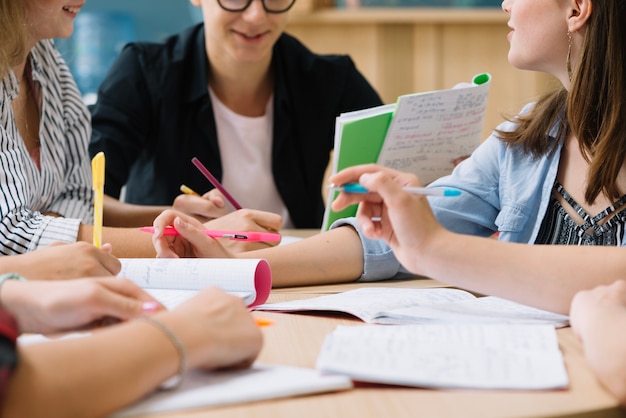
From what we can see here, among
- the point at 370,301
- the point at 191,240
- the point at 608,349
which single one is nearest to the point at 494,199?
the point at 370,301

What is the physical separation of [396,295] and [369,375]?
0.40 meters

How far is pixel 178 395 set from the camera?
0.74 metres

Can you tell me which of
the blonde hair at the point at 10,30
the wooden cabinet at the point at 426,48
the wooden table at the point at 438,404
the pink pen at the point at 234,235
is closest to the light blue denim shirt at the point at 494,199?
the pink pen at the point at 234,235

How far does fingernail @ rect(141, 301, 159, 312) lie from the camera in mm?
848

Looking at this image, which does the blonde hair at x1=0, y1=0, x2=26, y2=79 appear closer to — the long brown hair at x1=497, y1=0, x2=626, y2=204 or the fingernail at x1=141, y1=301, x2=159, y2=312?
the fingernail at x1=141, y1=301, x2=159, y2=312

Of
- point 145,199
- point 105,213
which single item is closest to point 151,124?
point 145,199

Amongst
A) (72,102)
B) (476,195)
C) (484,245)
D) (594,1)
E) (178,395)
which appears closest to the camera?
(178,395)

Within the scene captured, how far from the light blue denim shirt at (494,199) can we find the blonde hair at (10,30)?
24.9 inches

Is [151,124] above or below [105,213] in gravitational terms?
above

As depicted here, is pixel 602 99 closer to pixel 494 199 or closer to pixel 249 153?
pixel 494 199

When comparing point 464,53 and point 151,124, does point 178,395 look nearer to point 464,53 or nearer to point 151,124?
point 151,124

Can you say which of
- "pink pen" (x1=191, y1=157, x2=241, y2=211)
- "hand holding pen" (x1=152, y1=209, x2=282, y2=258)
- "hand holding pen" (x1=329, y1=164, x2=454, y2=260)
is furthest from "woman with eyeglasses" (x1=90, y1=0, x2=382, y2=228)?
"hand holding pen" (x1=329, y1=164, x2=454, y2=260)

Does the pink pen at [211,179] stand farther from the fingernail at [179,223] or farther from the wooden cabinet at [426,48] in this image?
the wooden cabinet at [426,48]

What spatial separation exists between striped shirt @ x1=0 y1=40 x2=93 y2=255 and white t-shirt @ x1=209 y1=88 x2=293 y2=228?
43 centimetres
